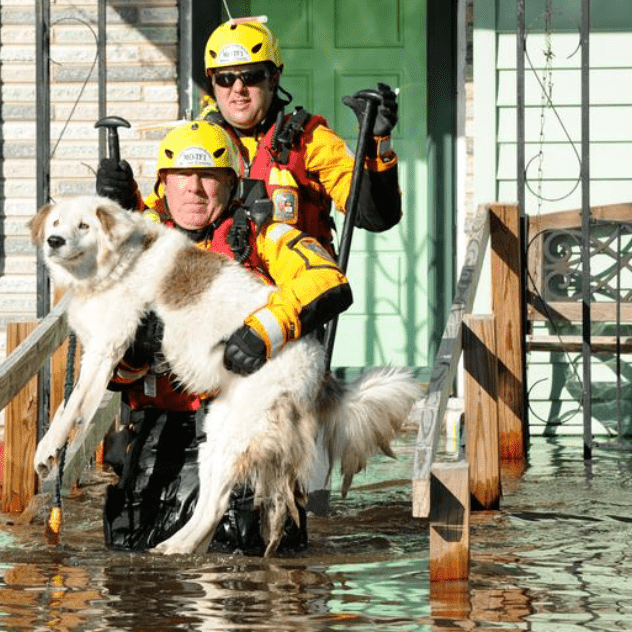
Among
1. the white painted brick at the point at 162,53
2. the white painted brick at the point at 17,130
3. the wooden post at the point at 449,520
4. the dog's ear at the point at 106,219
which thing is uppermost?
the white painted brick at the point at 162,53

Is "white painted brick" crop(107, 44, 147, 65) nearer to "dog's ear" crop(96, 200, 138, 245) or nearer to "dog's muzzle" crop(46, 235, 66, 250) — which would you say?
"dog's ear" crop(96, 200, 138, 245)

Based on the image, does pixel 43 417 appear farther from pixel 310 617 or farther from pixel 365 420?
pixel 310 617

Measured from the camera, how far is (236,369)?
6.05 metres

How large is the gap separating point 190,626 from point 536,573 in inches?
57.2

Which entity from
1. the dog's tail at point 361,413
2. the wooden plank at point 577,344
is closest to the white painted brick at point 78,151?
the wooden plank at point 577,344

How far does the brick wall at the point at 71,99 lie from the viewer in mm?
10359

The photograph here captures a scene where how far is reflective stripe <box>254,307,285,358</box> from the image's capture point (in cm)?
593

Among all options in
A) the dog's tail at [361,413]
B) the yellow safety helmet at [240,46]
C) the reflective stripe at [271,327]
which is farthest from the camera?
the yellow safety helmet at [240,46]

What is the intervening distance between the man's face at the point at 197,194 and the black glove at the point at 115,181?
1.14ft

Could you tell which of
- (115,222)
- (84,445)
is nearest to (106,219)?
(115,222)

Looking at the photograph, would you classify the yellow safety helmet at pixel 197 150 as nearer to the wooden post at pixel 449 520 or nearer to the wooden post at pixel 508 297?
the wooden post at pixel 449 520

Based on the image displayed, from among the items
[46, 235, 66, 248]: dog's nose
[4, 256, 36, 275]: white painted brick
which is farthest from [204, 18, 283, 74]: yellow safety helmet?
[4, 256, 36, 275]: white painted brick

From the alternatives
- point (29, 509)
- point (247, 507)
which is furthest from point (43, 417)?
point (247, 507)

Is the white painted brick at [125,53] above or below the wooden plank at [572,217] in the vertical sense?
above
